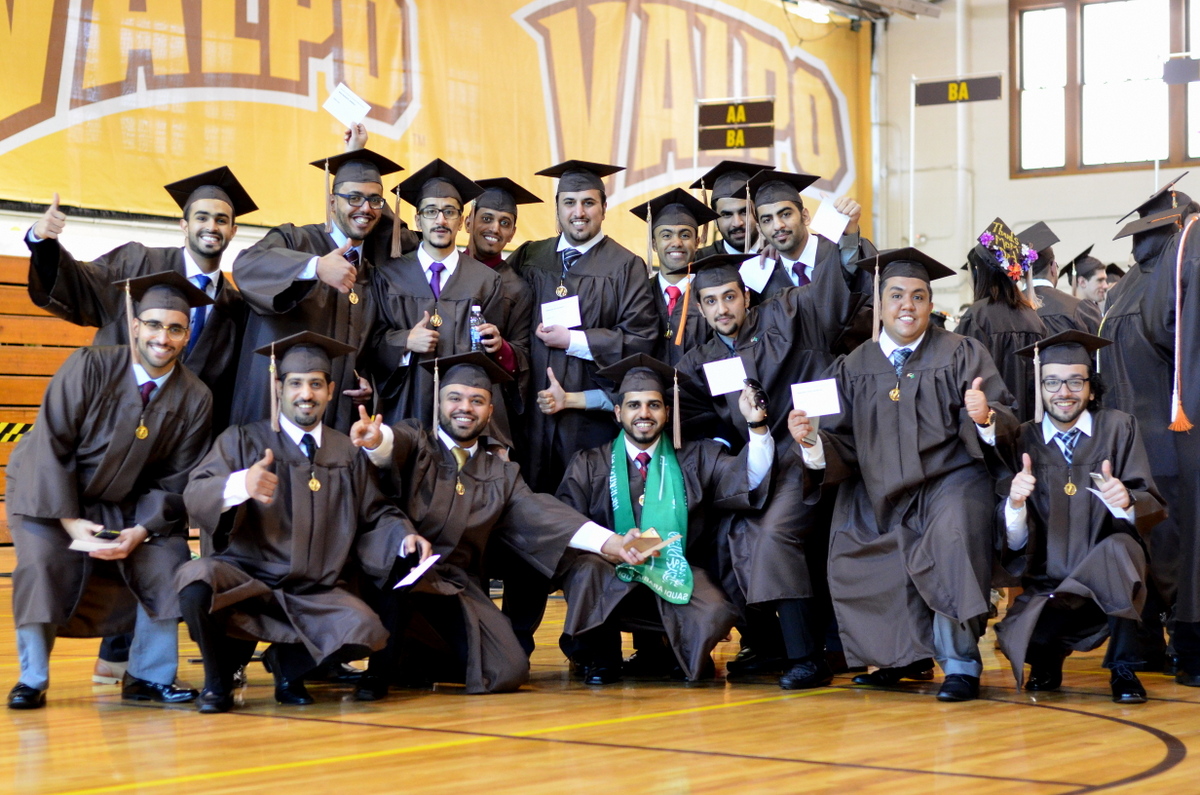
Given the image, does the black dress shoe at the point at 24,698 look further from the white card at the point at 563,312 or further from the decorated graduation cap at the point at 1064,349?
the decorated graduation cap at the point at 1064,349

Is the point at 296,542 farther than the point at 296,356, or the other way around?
the point at 296,356

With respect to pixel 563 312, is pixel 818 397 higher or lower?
lower

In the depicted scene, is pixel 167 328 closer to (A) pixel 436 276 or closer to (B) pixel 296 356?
(B) pixel 296 356

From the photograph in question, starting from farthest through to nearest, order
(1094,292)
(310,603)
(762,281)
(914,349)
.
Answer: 1. (1094,292)
2. (762,281)
3. (914,349)
4. (310,603)

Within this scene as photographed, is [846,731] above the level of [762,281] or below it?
below

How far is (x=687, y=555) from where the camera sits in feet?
18.6

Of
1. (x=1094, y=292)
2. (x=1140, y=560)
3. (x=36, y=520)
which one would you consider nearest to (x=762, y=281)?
(x=1140, y=560)

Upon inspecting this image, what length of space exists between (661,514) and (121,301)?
2.30 m

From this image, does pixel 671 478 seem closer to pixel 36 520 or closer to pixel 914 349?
pixel 914 349

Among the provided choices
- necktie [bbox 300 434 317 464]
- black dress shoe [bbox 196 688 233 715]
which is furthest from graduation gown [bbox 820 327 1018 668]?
black dress shoe [bbox 196 688 233 715]

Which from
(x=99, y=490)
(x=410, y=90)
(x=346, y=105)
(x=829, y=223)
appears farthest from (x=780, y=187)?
(x=410, y=90)

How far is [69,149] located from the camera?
9227 millimetres

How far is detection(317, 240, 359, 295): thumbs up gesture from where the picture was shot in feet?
17.6

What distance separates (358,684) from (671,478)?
1.50m
